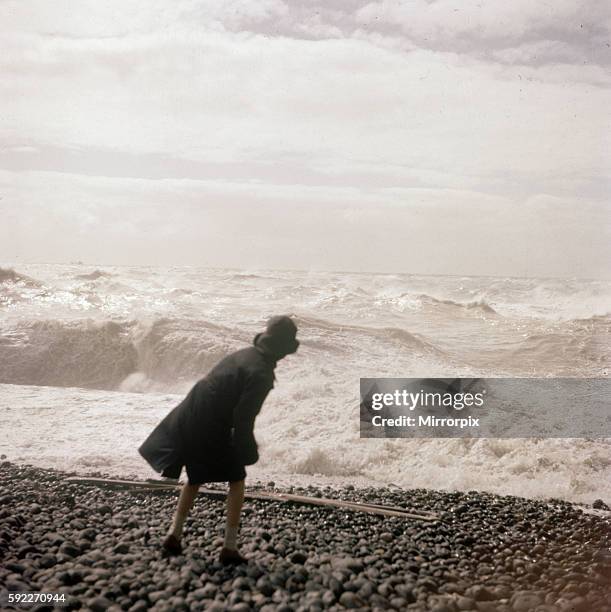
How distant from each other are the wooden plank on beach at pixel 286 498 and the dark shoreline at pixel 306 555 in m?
0.08

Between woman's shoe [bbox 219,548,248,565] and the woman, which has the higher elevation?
the woman

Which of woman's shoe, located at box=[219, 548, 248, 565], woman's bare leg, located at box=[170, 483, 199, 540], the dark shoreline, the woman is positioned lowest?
the dark shoreline

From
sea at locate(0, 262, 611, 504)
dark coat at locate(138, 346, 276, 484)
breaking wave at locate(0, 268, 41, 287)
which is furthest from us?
breaking wave at locate(0, 268, 41, 287)

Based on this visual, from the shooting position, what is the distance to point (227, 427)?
3.11 m

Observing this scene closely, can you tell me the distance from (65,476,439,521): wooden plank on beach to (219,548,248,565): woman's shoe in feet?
3.94

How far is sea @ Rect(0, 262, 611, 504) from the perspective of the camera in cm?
587

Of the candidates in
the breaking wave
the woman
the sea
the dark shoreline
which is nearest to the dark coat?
the woman

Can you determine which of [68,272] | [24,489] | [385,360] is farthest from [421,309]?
[24,489]

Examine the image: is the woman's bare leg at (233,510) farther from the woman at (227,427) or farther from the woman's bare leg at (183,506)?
the woman's bare leg at (183,506)

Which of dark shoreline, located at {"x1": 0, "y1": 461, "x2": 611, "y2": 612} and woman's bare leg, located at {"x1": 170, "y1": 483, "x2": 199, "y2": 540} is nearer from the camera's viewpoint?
dark shoreline, located at {"x1": 0, "y1": 461, "x2": 611, "y2": 612}

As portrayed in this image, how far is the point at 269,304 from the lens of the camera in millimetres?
13773

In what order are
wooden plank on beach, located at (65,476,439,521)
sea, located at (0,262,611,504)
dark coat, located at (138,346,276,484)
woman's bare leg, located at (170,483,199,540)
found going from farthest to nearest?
sea, located at (0,262,611,504)
wooden plank on beach, located at (65,476,439,521)
woman's bare leg, located at (170,483,199,540)
dark coat, located at (138,346,276,484)

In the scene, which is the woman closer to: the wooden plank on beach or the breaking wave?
the wooden plank on beach

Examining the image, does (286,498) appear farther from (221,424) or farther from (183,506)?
(221,424)
